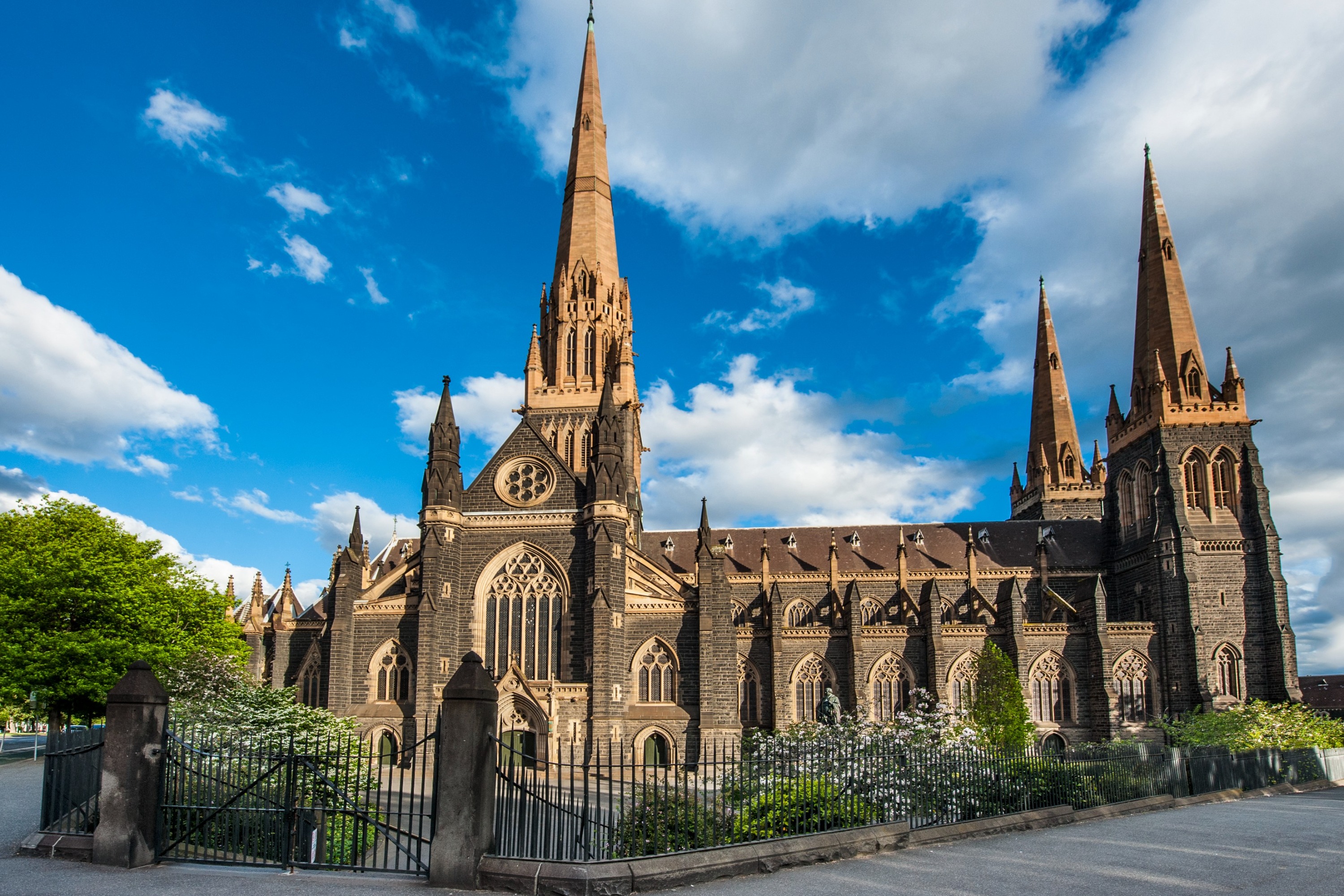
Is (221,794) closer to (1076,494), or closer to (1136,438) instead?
(1136,438)

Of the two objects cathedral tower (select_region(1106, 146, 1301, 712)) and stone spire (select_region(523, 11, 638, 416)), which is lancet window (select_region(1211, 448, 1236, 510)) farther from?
stone spire (select_region(523, 11, 638, 416))

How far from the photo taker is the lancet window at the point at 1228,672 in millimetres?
39531

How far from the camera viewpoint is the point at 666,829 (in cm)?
1091

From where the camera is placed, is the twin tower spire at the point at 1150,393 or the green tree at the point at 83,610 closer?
the green tree at the point at 83,610

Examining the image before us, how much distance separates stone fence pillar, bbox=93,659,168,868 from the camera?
10602mm

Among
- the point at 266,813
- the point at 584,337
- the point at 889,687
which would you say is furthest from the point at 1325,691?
the point at 266,813

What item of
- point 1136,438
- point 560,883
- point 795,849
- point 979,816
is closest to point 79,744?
point 560,883

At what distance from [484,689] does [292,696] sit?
1911 cm

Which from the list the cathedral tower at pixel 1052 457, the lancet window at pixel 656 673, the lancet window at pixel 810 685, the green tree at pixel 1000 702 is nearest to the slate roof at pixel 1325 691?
the cathedral tower at pixel 1052 457

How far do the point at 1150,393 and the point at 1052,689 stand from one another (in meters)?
15.7

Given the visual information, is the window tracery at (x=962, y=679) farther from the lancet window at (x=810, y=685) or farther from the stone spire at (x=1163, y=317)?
the stone spire at (x=1163, y=317)

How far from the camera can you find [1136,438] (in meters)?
46.1

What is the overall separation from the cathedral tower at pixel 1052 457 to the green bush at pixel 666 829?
4947 cm

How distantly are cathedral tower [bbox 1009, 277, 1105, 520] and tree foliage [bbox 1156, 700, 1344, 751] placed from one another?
69.0ft
